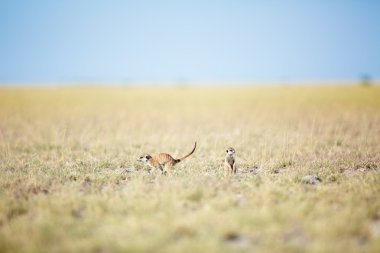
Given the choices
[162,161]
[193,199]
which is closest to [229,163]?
[162,161]

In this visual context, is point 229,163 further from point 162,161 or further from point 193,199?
point 193,199

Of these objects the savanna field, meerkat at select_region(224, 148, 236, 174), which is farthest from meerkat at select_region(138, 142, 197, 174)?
meerkat at select_region(224, 148, 236, 174)

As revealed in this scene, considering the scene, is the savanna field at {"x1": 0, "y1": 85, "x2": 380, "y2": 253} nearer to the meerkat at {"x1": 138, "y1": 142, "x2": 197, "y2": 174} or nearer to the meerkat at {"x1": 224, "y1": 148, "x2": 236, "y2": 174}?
the meerkat at {"x1": 224, "y1": 148, "x2": 236, "y2": 174}

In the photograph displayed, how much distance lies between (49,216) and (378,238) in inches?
193

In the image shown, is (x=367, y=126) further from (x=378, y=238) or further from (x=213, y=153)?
(x=378, y=238)

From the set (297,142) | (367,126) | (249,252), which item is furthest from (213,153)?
(367,126)

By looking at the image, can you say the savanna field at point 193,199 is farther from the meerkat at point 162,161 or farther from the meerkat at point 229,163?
the meerkat at point 162,161

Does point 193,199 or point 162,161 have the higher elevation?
point 162,161

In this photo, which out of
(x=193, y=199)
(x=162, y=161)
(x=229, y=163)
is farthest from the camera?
(x=162, y=161)

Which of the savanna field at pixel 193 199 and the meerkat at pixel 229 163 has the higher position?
the meerkat at pixel 229 163

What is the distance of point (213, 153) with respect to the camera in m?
11.3

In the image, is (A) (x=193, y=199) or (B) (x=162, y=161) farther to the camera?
(B) (x=162, y=161)

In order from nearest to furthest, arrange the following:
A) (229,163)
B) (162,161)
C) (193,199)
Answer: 1. (193,199)
2. (229,163)
3. (162,161)

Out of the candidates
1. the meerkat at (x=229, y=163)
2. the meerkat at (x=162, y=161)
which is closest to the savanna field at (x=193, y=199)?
the meerkat at (x=229, y=163)
